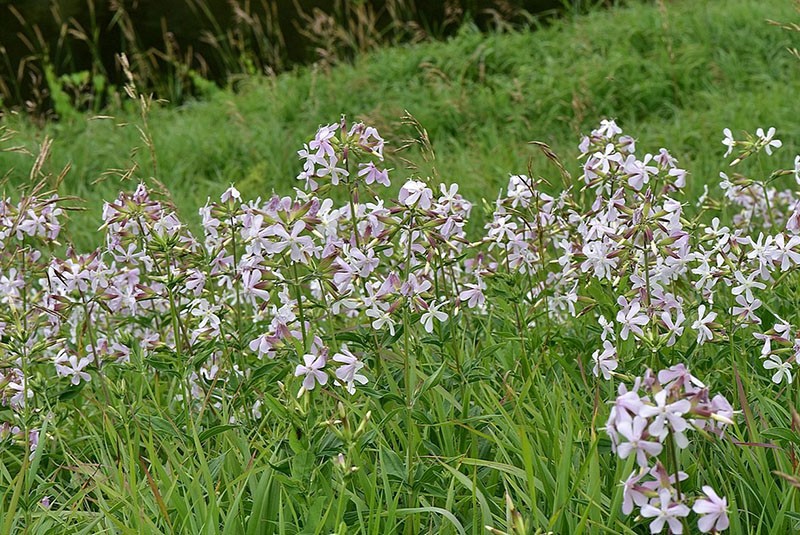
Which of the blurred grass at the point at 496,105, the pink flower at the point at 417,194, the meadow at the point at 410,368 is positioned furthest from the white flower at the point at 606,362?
the blurred grass at the point at 496,105

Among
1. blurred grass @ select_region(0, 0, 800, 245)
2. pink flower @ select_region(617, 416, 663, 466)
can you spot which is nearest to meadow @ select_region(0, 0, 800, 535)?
pink flower @ select_region(617, 416, 663, 466)

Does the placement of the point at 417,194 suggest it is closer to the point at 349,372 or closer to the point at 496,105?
the point at 349,372

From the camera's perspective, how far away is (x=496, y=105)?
5.66 metres

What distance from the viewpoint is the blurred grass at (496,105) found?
4.88 m

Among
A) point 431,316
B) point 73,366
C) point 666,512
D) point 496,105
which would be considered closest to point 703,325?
point 431,316

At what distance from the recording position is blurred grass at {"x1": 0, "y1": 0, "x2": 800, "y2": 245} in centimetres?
488

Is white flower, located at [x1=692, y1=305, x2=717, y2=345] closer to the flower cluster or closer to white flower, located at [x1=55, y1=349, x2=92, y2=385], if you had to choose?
the flower cluster

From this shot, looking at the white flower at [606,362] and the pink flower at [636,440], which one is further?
the white flower at [606,362]

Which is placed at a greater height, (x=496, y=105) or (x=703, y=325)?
(x=703, y=325)

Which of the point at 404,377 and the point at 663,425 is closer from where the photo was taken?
the point at 663,425

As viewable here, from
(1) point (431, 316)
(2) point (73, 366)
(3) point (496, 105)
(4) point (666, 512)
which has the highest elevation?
(4) point (666, 512)

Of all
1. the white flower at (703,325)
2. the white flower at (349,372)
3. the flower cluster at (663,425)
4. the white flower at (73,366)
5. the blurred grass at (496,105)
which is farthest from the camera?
the blurred grass at (496,105)

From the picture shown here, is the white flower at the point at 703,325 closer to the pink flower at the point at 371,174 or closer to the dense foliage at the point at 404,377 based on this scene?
the dense foliage at the point at 404,377

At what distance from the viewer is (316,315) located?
88.9 inches
